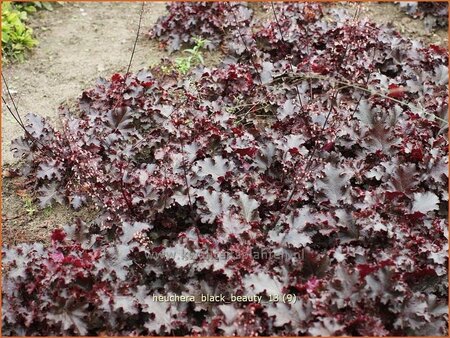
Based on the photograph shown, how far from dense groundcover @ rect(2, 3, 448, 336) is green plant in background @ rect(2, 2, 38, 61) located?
1.47m

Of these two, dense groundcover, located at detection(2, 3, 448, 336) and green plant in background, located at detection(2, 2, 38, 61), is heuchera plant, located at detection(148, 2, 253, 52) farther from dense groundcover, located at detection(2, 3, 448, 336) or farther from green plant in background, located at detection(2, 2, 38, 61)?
green plant in background, located at detection(2, 2, 38, 61)

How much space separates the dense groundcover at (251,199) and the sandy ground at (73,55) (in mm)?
261

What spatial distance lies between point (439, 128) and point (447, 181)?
74cm

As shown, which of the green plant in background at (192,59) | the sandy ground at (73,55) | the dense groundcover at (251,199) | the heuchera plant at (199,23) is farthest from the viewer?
the heuchera plant at (199,23)

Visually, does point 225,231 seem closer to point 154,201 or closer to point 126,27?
point 154,201

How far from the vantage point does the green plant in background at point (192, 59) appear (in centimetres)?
578

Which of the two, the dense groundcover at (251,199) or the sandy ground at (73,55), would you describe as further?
the sandy ground at (73,55)

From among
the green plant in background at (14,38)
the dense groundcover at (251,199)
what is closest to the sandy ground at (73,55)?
the green plant in background at (14,38)

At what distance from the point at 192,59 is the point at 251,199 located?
2587 millimetres

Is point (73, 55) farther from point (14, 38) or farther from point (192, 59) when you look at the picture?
point (192, 59)

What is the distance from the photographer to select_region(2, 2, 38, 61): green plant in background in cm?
616

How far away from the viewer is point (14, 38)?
20.3 ft

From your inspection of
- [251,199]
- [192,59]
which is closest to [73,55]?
[192,59]

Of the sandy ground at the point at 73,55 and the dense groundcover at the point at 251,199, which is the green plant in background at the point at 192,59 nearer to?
the sandy ground at the point at 73,55
